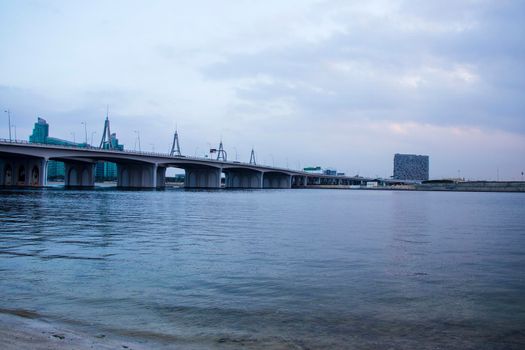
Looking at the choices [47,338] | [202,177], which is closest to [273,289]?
[47,338]

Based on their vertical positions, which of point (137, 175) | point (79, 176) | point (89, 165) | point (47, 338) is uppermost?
point (89, 165)

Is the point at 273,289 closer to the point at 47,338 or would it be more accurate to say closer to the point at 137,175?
the point at 47,338

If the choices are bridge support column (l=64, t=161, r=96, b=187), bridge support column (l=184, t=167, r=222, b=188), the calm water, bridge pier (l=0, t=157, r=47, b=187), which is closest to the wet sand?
the calm water

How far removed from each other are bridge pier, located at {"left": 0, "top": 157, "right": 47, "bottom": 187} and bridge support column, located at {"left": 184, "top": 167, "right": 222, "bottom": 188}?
66.1 m

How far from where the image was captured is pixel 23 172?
4636 inches

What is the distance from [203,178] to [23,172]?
238ft

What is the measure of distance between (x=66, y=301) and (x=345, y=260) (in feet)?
36.3

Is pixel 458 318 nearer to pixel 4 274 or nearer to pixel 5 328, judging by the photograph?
pixel 5 328

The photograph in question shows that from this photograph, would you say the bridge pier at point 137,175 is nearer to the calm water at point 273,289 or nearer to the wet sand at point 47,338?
the calm water at point 273,289

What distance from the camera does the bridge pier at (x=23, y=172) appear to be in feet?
366

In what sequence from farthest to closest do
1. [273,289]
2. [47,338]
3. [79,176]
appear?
1. [79,176]
2. [273,289]
3. [47,338]

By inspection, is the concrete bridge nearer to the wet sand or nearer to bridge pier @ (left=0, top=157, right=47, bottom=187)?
bridge pier @ (left=0, top=157, right=47, bottom=187)

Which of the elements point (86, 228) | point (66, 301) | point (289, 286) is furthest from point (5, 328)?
point (86, 228)

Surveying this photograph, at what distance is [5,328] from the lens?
916cm
